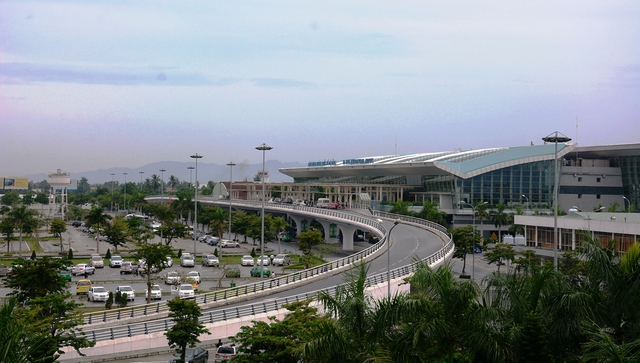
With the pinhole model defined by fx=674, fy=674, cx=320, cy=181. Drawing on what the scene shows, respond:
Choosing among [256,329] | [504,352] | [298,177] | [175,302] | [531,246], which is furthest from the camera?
[298,177]

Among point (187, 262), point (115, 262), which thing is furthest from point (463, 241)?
point (115, 262)

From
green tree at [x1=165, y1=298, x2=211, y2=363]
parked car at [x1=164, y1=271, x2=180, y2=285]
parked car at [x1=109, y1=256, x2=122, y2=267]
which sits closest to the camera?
green tree at [x1=165, y1=298, x2=211, y2=363]

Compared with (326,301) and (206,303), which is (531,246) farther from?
(326,301)

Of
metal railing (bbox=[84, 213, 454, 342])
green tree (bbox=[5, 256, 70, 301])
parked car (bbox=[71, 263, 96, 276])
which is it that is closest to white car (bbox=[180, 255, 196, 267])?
parked car (bbox=[71, 263, 96, 276])

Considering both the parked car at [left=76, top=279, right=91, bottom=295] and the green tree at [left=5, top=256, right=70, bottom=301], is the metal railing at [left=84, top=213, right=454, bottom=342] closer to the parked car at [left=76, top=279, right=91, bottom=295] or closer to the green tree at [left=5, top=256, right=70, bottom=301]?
the green tree at [left=5, top=256, right=70, bottom=301]

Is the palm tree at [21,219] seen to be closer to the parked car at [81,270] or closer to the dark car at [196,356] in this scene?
the parked car at [81,270]

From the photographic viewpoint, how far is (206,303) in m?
34.6

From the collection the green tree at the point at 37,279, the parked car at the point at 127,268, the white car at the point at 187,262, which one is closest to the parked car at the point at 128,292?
the green tree at the point at 37,279

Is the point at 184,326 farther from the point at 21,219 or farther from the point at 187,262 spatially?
the point at 21,219

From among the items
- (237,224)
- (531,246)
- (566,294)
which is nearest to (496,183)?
(531,246)

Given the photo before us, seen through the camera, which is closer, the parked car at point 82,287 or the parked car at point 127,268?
the parked car at point 82,287

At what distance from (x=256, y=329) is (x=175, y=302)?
5388 millimetres

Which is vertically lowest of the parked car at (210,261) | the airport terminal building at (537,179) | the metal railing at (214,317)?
the parked car at (210,261)

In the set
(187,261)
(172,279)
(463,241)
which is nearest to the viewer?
(172,279)
